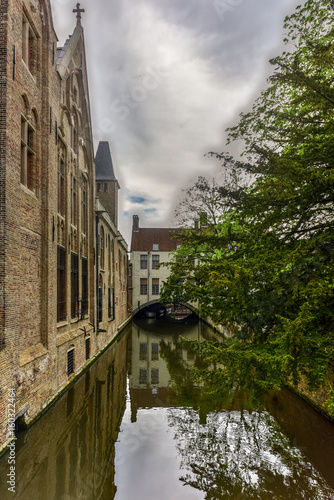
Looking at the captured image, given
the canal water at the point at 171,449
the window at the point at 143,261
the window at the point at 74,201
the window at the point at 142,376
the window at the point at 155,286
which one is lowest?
the window at the point at 142,376

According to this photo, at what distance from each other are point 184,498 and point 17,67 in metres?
9.14

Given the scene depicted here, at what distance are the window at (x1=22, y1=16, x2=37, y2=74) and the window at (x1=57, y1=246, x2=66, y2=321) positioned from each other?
17.8 feet

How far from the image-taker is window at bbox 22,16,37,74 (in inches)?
343

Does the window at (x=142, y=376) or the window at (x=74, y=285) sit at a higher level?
the window at (x=74, y=285)

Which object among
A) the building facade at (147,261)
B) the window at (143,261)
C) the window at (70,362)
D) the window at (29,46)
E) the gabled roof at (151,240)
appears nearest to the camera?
the window at (29,46)

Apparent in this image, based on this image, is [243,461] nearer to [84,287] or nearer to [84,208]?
[84,287]

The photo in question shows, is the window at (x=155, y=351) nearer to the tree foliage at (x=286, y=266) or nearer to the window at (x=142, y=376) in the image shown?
the window at (x=142, y=376)

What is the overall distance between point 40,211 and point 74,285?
484cm

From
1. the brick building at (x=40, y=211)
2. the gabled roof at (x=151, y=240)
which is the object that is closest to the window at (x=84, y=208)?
the brick building at (x=40, y=211)

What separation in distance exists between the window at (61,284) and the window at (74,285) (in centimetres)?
116

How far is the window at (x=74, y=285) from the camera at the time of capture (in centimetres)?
1297

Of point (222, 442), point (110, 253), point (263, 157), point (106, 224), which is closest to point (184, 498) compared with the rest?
point (222, 442)

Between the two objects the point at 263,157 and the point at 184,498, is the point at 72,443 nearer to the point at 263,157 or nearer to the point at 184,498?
the point at 184,498

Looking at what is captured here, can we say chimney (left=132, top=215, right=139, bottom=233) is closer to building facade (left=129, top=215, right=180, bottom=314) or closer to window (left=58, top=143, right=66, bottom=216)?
building facade (left=129, top=215, right=180, bottom=314)
